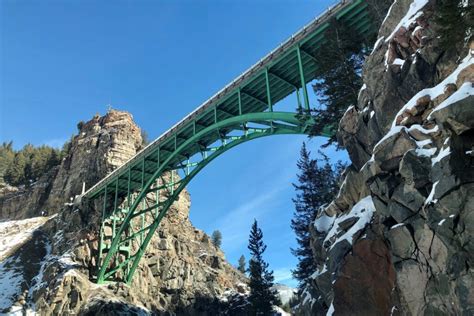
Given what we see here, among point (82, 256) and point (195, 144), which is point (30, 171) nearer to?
point (82, 256)

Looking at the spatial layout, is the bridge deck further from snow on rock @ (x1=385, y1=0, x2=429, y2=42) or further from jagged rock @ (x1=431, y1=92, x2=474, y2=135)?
jagged rock @ (x1=431, y1=92, x2=474, y2=135)

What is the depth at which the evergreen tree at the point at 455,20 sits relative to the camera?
12.1m

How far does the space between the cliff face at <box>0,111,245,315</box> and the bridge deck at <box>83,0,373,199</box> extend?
29.0 ft

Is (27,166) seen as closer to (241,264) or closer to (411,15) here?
(241,264)

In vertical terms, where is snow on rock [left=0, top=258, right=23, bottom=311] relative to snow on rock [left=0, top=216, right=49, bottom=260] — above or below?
below

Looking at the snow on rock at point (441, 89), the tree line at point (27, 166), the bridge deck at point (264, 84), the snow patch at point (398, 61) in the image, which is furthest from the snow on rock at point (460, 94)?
the tree line at point (27, 166)

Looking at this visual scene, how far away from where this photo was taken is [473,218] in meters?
10.3

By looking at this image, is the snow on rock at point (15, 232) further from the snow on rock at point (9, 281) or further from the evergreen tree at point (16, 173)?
the evergreen tree at point (16, 173)

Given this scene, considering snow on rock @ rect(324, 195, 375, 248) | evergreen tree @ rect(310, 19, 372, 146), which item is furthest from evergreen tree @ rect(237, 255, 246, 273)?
snow on rock @ rect(324, 195, 375, 248)

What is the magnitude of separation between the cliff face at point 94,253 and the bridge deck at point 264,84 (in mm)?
8842

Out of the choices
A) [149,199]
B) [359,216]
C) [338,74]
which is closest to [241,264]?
[149,199]

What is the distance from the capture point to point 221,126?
3148cm

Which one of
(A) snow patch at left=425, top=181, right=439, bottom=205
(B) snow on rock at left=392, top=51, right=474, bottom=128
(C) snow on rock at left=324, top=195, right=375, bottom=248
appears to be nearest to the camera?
(A) snow patch at left=425, top=181, right=439, bottom=205

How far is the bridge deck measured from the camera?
24719 mm
